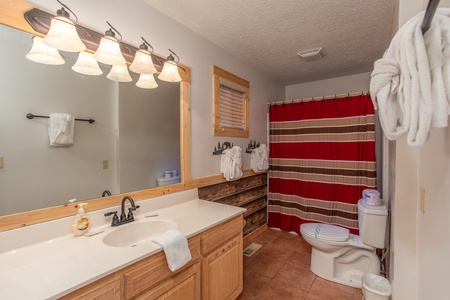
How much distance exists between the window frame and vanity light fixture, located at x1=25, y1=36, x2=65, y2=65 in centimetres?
133

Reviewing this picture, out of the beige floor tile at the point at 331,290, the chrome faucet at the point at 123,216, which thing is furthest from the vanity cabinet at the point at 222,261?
the beige floor tile at the point at 331,290

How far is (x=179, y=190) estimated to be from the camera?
1845 mm

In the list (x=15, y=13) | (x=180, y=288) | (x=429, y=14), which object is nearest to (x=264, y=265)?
(x=180, y=288)

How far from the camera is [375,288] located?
1.63m

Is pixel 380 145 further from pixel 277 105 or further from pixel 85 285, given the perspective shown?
pixel 85 285

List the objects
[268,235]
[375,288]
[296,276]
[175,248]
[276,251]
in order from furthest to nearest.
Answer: [268,235] < [276,251] < [296,276] < [375,288] < [175,248]

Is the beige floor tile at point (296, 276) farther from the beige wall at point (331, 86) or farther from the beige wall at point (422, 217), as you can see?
the beige wall at point (331, 86)

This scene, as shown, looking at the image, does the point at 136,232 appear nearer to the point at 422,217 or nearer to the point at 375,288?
the point at 422,217

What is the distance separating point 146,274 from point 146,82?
1342 mm

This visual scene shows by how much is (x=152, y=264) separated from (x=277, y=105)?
2724mm

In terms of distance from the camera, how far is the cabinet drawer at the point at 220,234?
1383 mm

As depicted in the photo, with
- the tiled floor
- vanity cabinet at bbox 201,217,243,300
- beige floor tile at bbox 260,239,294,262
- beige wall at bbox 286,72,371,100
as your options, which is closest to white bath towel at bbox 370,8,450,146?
vanity cabinet at bbox 201,217,243,300

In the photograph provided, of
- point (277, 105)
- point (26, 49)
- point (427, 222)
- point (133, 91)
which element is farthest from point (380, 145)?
point (26, 49)

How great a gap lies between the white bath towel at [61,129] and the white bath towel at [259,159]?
2003 millimetres
